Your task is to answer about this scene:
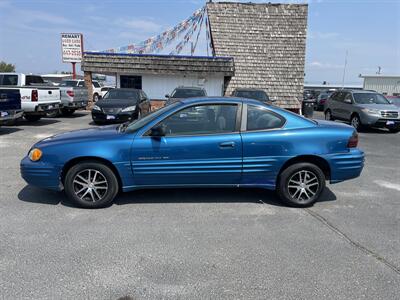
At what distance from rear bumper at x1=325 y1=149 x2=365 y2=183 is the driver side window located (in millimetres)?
1523

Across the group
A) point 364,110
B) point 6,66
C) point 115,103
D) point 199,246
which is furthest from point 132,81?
point 6,66

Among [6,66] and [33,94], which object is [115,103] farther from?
[6,66]

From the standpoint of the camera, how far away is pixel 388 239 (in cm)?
396

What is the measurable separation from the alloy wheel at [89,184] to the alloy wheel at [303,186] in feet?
8.63

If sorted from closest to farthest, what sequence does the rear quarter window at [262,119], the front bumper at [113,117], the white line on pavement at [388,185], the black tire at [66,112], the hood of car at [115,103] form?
the rear quarter window at [262,119], the white line on pavement at [388,185], the front bumper at [113,117], the hood of car at [115,103], the black tire at [66,112]

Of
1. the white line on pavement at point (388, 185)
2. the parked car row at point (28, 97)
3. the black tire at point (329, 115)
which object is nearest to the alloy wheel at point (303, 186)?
the white line on pavement at point (388, 185)

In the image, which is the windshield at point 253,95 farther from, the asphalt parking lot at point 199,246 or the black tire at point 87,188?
the black tire at point 87,188

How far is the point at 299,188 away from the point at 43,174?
356 centimetres

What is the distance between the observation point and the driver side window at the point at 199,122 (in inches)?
185

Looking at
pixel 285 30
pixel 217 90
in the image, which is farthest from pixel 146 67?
pixel 285 30


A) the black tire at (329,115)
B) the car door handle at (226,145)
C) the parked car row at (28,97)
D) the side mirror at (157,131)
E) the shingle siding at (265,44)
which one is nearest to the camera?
the side mirror at (157,131)

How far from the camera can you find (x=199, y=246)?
3.69 meters

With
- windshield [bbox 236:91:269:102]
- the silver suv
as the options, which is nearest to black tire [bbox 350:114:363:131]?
the silver suv

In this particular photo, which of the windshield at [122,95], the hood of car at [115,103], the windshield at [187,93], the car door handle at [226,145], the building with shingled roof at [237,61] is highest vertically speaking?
the building with shingled roof at [237,61]
